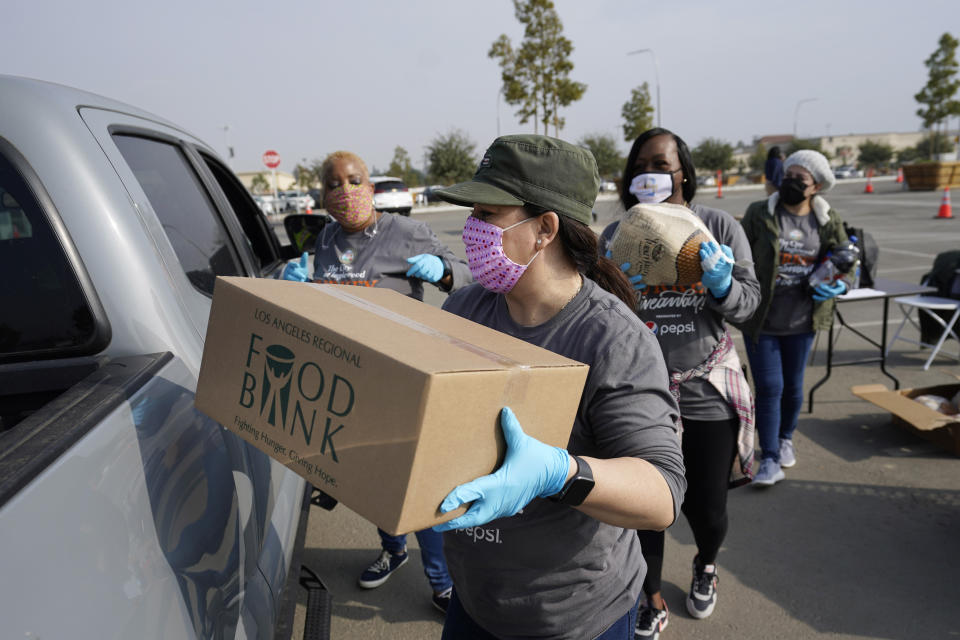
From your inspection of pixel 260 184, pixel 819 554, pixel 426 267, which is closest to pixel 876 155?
pixel 260 184

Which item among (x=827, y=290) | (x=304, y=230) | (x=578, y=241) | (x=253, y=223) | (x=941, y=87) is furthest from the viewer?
(x=941, y=87)

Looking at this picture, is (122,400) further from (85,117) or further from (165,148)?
(165,148)

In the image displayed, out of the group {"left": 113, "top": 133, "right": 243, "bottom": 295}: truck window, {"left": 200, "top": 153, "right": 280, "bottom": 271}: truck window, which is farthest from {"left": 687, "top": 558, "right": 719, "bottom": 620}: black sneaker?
{"left": 200, "top": 153, "right": 280, "bottom": 271}: truck window

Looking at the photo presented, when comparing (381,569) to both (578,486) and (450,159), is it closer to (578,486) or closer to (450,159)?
(578,486)

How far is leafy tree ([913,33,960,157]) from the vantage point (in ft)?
109

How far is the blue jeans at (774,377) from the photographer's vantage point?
3.66 metres

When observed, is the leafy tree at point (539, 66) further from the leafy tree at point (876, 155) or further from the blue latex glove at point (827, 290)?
the leafy tree at point (876, 155)

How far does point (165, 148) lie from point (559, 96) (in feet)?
73.2

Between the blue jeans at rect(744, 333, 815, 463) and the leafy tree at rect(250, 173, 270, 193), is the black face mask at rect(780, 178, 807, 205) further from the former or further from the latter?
the leafy tree at rect(250, 173, 270, 193)

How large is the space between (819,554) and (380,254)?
261 cm

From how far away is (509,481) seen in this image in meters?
1.09

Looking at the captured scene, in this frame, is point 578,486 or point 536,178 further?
point 536,178

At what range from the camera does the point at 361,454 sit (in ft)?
3.47

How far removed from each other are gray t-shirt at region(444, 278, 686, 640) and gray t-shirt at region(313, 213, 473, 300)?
1499 millimetres
